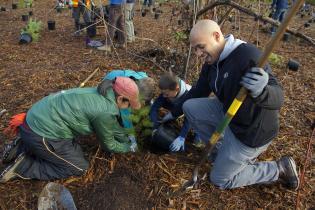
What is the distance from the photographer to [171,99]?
3.10 m

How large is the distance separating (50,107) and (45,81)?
188 cm

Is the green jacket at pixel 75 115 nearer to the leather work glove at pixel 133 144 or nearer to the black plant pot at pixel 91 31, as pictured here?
the leather work glove at pixel 133 144

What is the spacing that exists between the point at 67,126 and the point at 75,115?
0.16 m

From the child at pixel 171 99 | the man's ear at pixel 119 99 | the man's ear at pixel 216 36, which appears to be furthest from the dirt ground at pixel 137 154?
the man's ear at pixel 216 36

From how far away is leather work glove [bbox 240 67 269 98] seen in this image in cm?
173

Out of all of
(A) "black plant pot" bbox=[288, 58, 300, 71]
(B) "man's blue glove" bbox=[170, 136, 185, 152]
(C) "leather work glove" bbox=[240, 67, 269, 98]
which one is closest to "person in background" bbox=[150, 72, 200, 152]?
(B) "man's blue glove" bbox=[170, 136, 185, 152]

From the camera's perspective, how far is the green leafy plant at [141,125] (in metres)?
2.78

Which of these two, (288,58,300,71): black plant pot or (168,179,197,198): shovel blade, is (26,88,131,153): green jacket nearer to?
(168,179,197,198): shovel blade

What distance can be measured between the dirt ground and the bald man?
165 mm

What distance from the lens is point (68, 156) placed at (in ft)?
8.66

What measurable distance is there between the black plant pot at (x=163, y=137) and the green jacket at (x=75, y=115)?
0.47 metres

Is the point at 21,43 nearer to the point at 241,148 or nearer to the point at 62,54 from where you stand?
the point at 62,54

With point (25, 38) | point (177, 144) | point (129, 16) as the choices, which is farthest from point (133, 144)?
point (25, 38)

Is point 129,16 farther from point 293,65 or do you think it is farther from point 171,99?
point 171,99
